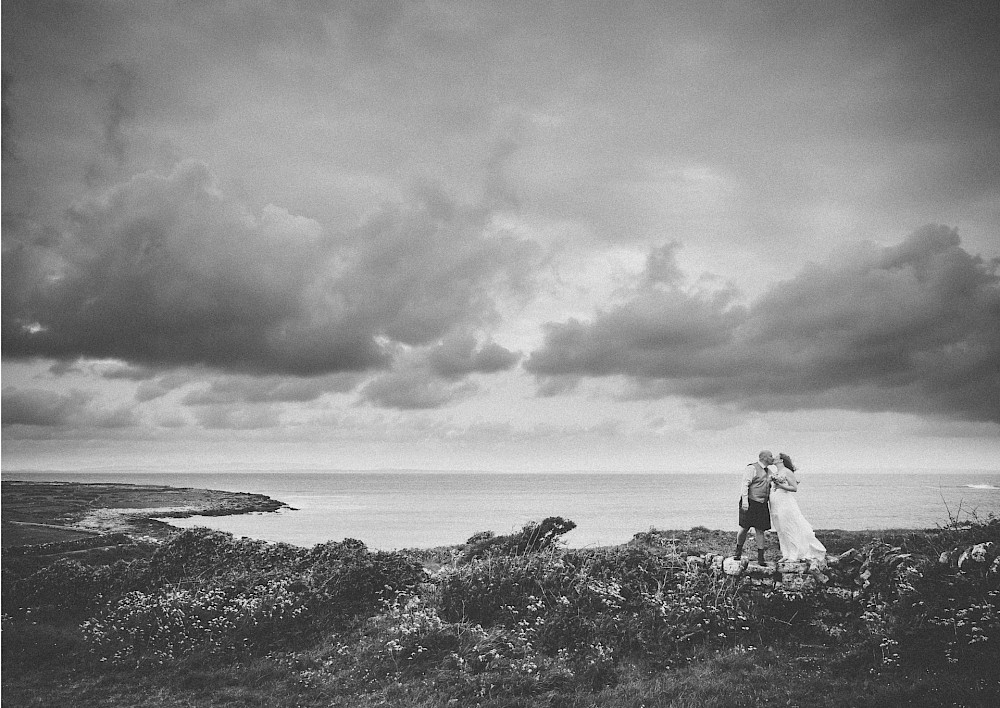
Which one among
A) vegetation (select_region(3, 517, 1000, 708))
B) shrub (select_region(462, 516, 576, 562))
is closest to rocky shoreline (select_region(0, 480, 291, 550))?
vegetation (select_region(3, 517, 1000, 708))

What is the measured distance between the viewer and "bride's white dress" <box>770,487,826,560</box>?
1557cm

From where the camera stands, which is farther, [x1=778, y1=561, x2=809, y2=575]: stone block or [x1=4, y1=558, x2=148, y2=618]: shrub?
[x1=4, y1=558, x2=148, y2=618]: shrub

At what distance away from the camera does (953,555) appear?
13039mm

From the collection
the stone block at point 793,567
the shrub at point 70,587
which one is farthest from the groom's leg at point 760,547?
the shrub at point 70,587

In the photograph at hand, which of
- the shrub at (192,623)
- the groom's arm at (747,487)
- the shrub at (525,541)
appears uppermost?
the groom's arm at (747,487)

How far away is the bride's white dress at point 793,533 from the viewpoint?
15570 millimetres

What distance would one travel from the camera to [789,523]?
1569 centimetres

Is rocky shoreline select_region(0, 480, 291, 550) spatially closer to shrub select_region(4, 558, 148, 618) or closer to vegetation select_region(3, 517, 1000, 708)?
shrub select_region(4, 558, 148, 618)

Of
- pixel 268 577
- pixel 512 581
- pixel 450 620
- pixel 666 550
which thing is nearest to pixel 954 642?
pixel 666 550

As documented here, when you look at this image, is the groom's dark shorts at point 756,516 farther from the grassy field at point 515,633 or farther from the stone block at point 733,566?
the grassy field at point 515,633

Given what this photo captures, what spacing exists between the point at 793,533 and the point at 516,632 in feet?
25.6

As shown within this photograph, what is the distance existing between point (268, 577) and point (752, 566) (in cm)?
1209

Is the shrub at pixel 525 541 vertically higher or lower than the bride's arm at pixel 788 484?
lower

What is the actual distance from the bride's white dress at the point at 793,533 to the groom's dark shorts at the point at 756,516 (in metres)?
0.27
